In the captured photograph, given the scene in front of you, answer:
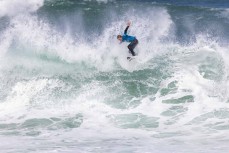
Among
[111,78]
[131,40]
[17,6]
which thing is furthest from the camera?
[17,6]

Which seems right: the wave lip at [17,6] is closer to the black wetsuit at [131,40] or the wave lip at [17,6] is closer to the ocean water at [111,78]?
the ocean water at [111,78]

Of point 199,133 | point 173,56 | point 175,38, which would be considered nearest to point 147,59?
point 173,56

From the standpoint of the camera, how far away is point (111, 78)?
16.5 meters

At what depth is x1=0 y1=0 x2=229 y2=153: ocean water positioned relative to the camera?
12.2 m

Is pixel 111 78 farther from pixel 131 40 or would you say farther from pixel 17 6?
pixel 17 6

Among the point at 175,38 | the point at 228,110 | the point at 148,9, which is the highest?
the point at 148,9

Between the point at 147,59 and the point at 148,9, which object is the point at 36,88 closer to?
the point at 147,59

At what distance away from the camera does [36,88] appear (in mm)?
16031

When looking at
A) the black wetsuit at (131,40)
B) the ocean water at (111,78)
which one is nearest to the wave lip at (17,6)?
the ocean water at (111,78)

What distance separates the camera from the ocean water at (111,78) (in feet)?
40.0

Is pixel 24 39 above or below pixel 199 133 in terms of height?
above

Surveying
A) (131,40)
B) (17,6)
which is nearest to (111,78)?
(131,40)

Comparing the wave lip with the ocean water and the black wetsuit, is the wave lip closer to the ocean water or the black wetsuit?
the ocean water

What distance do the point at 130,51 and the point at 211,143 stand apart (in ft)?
20.0
